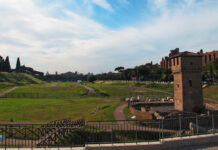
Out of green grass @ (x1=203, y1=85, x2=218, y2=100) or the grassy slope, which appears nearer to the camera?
green grass @ (x1=203, y1=85, x2=218, y2=100)

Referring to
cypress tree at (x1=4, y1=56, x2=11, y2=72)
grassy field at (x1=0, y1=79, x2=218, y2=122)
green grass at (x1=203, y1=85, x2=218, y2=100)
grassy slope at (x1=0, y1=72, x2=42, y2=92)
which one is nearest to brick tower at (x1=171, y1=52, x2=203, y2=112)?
grassy field at (x1=0, y1=79, x2=218, y2=122)

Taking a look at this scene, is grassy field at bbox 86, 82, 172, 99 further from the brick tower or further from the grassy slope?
the grassy slope

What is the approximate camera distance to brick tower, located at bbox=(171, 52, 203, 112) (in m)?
23.3

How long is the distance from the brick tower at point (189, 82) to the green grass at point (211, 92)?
20.4 metres

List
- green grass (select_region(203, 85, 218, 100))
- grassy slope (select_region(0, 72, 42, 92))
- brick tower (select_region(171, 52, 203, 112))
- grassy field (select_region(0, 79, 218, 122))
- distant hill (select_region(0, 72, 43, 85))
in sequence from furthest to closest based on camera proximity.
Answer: distant hill (select_region(0, 72, 43, 85)) < grassy slope (select_region(0, 72, 42, 92)) < green grass (select_region(203, 85, 218, 100)) < grassy field (select_region(0, 79, 218, 122)) < brick tower (select_region(171, 52, 203, 112))

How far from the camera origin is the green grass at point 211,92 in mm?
41572

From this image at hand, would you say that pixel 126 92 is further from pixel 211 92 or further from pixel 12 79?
pixel 12 79

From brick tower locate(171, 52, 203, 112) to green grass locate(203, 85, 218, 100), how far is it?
67.1 ft

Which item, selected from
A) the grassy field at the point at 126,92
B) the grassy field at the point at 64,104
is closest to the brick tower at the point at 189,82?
the grassy field at the point at 64,104

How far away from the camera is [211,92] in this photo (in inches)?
1769

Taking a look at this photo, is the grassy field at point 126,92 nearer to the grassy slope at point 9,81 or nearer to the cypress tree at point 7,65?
the grassy slope at point 9,81

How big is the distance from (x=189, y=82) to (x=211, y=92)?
87.4 ft

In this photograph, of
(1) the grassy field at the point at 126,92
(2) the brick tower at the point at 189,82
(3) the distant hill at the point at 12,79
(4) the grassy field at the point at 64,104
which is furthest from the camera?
(3) the distant hill at the point at 12,79

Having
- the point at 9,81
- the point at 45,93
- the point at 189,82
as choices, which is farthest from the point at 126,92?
the point at 9,81
